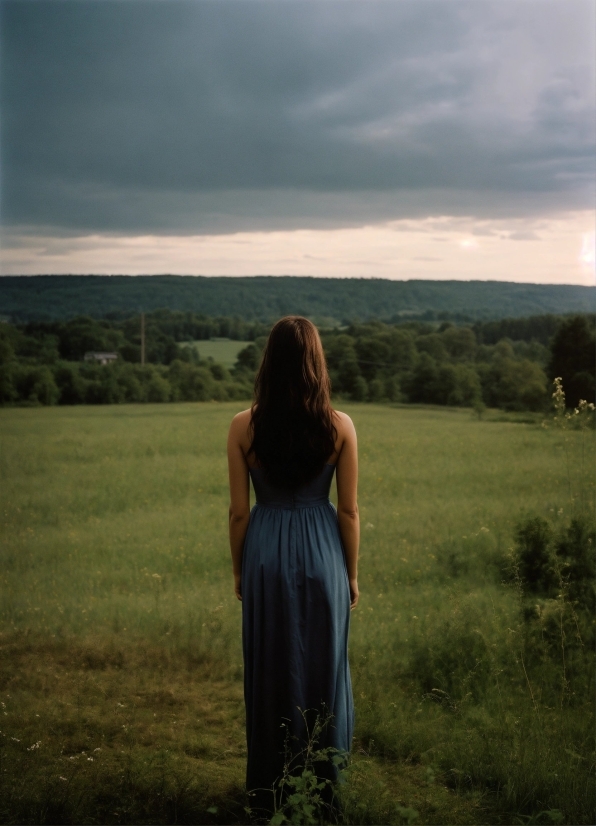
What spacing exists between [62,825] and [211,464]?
889 cm

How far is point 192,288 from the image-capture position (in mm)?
12039

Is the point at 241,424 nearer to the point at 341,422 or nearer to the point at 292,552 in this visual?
the point at 341,422

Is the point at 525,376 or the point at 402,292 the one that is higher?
the point at 402,292

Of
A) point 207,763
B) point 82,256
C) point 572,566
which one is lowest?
point 207,763

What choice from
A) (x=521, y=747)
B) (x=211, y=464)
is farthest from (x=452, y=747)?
(x=211, y=464)

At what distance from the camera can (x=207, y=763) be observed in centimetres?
448

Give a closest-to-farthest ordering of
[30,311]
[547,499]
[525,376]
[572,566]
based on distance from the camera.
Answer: [572,566] < [30,311] < [547,499] < [525,376]

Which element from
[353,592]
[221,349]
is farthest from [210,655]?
[221,349]

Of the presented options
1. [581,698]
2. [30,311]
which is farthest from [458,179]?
[581,698]

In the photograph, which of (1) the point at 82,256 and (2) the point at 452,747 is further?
(1) the point at 82,256

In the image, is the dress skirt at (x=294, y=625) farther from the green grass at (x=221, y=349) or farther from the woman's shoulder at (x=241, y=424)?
the green grass at (x=221, y=349)

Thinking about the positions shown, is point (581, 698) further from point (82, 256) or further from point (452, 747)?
point (82, 256)

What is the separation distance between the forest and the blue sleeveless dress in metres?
7.55

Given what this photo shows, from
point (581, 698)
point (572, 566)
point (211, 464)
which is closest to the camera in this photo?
point (581, 698)
